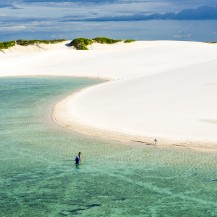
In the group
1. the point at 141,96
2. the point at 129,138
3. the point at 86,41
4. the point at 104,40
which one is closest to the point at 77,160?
the point at 129,138

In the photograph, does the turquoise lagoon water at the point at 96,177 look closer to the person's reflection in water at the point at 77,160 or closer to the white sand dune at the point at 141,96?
the person's reflection in water at the point at 77,160

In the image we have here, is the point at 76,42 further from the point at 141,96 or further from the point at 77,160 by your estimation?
Result: the point at 77,160

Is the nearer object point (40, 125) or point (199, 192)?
point (199, 192)

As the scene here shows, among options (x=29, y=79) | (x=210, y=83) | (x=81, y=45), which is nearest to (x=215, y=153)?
(x=210, y=83)

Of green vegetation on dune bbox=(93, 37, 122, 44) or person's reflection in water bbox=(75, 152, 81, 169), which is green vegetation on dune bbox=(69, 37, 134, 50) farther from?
person's reflection in water bbox=(75, 152, 81, 169)

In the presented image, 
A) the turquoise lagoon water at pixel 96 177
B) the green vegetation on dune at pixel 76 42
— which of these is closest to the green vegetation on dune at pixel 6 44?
the green vegetation on dune at pixel 76 42

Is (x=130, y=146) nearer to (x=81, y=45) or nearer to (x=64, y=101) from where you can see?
(x=64, y=101)
